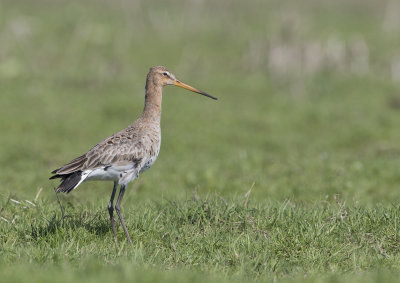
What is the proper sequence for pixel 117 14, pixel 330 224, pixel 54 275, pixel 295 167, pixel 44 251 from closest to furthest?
pixel 54 275, pixel 44 251, pixel 330 224, pixel 295 167, pixel 117 14

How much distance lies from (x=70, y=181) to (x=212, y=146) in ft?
26.7

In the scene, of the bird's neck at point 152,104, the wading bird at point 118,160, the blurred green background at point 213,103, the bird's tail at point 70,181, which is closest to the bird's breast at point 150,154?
the wading bird at point 118,160

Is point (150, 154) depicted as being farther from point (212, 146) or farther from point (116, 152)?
point (212, 146)

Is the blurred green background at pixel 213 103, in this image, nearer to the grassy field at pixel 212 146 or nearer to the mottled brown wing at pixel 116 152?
the grassy field at pixel 212 146

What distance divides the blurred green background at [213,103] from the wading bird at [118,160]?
2081 millimetres

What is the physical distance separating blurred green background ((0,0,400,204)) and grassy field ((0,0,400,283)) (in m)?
0.06

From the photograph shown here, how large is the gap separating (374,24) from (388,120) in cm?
1833

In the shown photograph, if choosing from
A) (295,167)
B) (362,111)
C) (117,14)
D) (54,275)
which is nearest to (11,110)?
(295,167)

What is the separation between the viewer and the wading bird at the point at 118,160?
631cm

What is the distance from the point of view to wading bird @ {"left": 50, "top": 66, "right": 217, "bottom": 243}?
6312 mm

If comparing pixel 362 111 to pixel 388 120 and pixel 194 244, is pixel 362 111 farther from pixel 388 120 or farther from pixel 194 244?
pixel 194 244

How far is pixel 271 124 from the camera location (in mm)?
16078

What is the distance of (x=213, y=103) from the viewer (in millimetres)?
17906

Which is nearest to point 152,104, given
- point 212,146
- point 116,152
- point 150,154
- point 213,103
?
point 150,154
